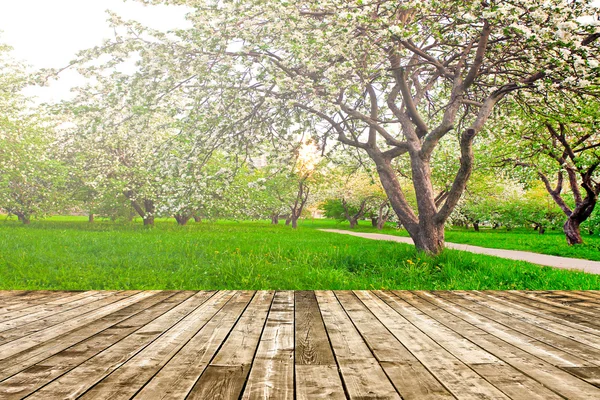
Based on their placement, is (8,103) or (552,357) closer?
(552,357)

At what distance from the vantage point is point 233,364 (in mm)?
2830

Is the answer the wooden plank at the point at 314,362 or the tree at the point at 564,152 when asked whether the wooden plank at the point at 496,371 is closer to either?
the wooden plank at the point at 314,362

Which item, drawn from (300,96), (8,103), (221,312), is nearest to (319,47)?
(300,96)

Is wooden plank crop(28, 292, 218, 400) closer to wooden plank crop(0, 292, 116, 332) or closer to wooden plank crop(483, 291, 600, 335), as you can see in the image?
wooden plank crop(0, 292, 116, 332)

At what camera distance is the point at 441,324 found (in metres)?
4.04

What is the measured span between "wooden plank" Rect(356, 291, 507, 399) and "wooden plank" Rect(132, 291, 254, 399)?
1435mm

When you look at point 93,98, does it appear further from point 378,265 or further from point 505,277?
point 505,277

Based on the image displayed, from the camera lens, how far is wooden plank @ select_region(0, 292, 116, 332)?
3.98 meters

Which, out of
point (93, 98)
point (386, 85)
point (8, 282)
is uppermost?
Answer: point (386, 85)

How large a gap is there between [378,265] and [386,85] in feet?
15.0

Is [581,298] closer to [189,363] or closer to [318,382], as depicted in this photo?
[318,382]

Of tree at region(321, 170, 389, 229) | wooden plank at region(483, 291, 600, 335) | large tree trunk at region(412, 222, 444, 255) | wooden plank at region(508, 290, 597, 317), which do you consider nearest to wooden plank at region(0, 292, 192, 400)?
wooden plank at region(483, 291, 600, 335)

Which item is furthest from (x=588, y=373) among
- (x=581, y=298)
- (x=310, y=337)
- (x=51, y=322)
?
(x=51, y=322)

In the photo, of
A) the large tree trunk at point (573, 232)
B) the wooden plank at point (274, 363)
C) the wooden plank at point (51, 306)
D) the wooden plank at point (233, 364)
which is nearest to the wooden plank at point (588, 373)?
the wooden plank at point (274, 363)
